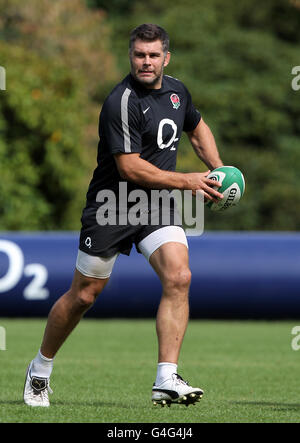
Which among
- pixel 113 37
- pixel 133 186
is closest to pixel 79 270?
pixel 133 186

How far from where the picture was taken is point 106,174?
6742 millimetres

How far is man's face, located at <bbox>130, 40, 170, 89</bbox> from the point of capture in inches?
257

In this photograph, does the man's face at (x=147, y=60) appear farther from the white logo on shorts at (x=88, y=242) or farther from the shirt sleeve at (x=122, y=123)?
the white logo on shorts at (x=88, y=242)

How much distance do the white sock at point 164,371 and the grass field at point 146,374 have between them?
0.20 meters

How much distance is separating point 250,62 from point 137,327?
93.8 feet

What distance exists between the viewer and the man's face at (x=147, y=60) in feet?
21.4

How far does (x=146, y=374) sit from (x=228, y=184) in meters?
2.81

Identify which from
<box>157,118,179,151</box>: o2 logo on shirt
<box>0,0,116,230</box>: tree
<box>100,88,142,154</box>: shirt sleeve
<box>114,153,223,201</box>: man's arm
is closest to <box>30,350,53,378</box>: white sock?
<box>114,153,223,201</box>: man's arm

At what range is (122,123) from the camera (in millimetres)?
6520

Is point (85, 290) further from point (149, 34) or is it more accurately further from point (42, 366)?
point (149, 34)

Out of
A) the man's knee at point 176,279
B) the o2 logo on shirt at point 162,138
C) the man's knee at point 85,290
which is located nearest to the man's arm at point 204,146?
the o2 logo on shirt at point 162,138

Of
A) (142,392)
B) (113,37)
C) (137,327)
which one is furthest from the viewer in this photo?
(113,37)

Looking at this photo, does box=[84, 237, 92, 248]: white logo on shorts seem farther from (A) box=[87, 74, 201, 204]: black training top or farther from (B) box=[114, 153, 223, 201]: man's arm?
(B) box=[114, 153, 223, 201]: man's arm
